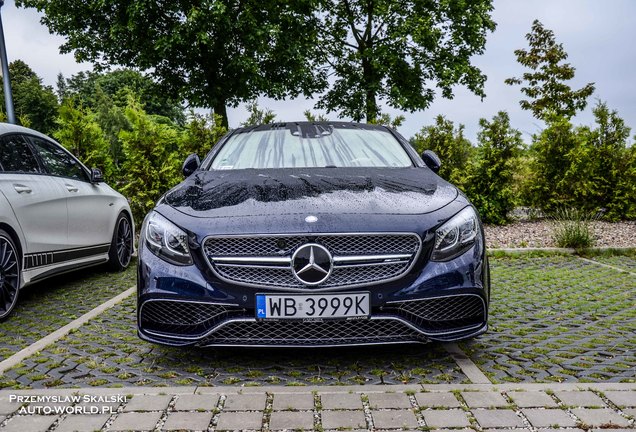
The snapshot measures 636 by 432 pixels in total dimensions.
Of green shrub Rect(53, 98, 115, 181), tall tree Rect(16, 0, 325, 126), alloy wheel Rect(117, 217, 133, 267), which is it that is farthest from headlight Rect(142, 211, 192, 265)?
tall tree Rect(16, 0, 325, 126)

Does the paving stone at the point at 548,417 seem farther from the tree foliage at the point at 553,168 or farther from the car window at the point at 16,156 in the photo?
the tree foliage at the point at 553,168

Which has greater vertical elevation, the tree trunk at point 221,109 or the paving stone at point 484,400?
the tree trunk at point 221,109

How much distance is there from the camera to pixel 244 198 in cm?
395

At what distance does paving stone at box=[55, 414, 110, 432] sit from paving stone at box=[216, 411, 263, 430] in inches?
21.6

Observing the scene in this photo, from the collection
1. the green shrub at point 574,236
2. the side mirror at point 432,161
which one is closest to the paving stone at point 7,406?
the side mirror at point 432,161

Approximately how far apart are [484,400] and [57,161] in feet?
16.9

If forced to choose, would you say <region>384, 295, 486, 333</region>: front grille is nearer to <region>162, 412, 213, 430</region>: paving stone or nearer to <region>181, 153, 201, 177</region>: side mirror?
<region>162, 412, 213, 430</region>: paving stone

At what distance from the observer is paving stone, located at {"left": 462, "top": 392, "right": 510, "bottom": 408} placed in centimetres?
303

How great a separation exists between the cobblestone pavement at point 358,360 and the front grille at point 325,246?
0.56m

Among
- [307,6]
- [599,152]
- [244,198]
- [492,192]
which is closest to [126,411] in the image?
[244,198]

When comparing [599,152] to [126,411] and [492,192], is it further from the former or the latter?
[126,411]

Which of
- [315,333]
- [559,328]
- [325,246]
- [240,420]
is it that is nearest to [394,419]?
[240,420]

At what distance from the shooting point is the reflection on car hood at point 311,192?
3.74m

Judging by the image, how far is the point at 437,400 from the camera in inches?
122
